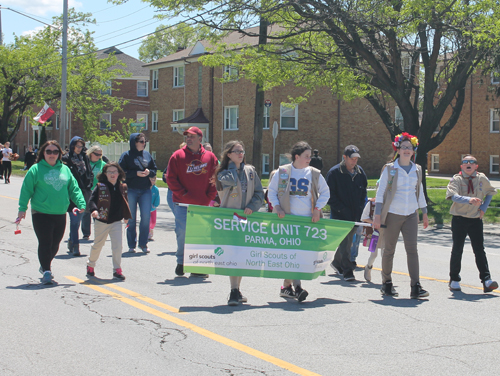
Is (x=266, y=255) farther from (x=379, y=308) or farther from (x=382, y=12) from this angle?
(x=382, y=12)

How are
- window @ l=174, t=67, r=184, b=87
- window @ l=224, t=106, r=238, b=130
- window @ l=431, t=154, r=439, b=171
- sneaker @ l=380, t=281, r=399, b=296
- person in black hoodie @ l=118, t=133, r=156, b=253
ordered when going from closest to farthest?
sneaker @ l=380, t=281, r=399, b=296 → person in black hoodie @ l=118, t=133, r=156, b=253 → window @ l=224, t=106, r=238, b=130 → window @ l=174, t=67, r=184, b=87 → window @ l=431, t=154, r=439, b=171

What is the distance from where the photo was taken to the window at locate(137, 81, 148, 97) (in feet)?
200

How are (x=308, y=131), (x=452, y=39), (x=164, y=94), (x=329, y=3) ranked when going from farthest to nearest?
(x=164, y=94)
(x=308, y=131)
(x=452, y=39)
(x=329, y=3)

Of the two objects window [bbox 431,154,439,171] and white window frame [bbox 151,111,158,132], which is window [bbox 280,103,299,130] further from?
window [bbox 431,154,439,171]

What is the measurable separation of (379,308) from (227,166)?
2428 mm

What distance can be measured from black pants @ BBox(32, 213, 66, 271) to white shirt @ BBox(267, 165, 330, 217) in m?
2.97

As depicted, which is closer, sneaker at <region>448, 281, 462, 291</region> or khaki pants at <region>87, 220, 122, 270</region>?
sneaker at <region>448, 281, 462, 291</region>

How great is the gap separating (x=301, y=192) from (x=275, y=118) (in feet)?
98.1

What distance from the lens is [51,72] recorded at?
44.0 meters

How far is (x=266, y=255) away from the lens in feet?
23.5

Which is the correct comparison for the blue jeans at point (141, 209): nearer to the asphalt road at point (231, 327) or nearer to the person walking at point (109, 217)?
the asphalt road at point (231, 327)

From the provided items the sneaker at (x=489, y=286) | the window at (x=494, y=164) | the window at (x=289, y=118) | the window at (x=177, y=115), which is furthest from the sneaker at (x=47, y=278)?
the window at (x=494, y=164)

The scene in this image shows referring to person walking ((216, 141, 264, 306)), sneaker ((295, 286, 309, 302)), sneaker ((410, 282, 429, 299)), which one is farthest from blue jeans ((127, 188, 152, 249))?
sneaker ((410, 282, 429, 299))

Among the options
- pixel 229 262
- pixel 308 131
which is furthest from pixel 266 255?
pixel 308 131
